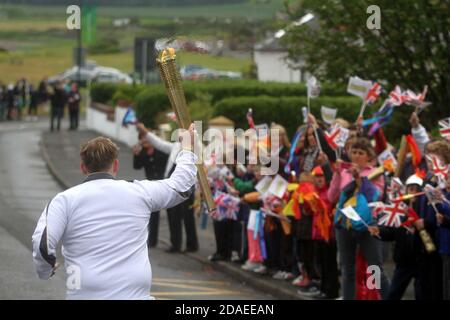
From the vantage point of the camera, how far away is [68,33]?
8881 cm

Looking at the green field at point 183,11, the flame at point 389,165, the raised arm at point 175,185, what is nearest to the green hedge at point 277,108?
the flame at point 389,165

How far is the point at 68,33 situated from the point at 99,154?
83081 millimetres

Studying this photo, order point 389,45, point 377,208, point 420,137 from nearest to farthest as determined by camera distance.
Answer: point 377,208 < point 420,137 < point 389,45

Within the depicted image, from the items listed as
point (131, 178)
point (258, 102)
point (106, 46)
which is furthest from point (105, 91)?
point (106, 46)

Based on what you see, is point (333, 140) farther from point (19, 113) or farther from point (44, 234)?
point (19, 113)

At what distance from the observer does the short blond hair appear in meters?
6.88

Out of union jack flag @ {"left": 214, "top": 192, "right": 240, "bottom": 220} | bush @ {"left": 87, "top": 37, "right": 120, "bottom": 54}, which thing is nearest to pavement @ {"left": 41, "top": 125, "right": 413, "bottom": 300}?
union jack flag @ {"left": 214, "top": 192, "right": 240, "bottom": 220}

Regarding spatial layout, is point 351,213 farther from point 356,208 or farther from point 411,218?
point 411,218

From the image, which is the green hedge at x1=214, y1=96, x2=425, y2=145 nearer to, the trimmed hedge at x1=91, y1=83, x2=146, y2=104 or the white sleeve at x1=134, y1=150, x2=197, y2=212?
the trimmed hedge at x1=91, y1=83, x2=146, y2=104

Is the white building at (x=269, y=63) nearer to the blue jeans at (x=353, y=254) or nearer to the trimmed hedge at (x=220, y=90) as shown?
the trimmed hedge at (x=220, y=90)

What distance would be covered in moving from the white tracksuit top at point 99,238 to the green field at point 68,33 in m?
53.0

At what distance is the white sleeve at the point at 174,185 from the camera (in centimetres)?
700

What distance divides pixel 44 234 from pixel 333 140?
7.32 metres

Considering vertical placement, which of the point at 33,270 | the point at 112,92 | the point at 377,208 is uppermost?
the point at 377,208
